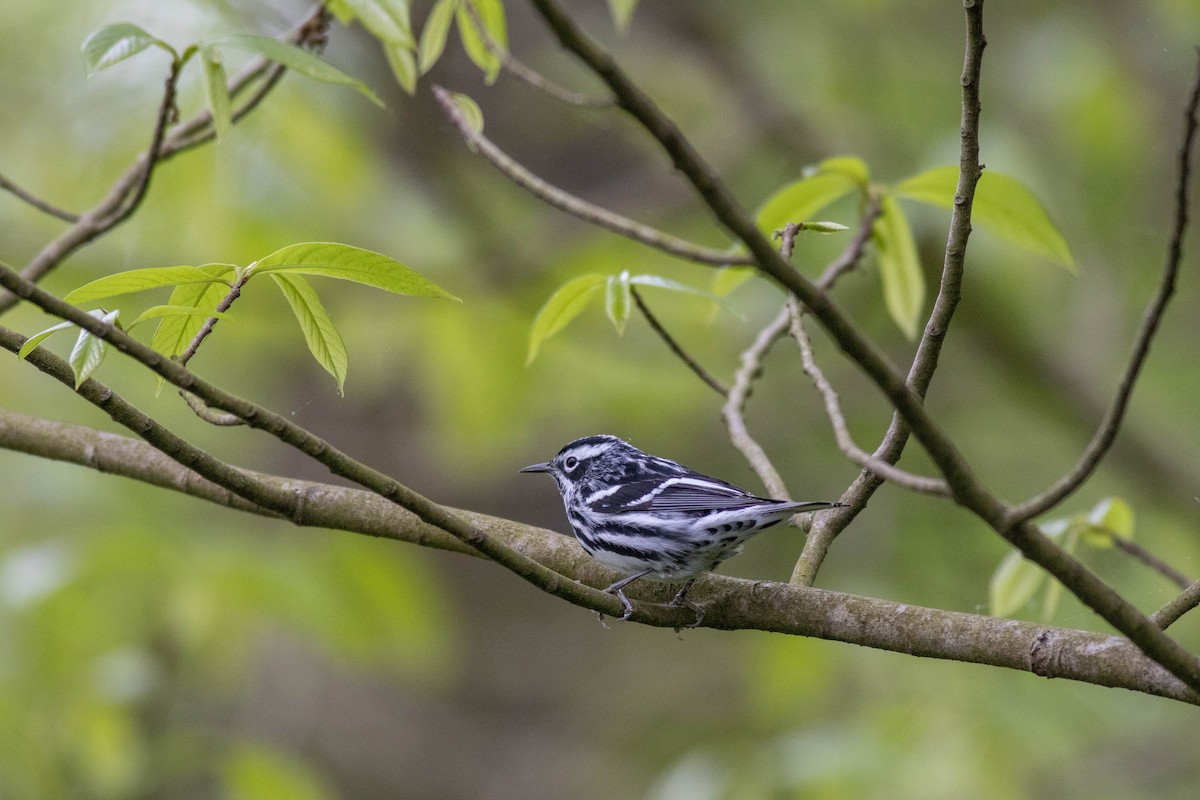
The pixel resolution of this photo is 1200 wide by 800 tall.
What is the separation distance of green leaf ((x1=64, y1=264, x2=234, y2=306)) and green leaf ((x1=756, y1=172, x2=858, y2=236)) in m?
1.30

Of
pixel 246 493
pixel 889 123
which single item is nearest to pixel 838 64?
pixel 889 123

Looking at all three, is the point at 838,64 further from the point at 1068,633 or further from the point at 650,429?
the point at 1068,633

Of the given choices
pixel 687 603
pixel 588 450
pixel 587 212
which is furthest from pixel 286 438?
pixel 588 450

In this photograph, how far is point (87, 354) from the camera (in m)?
1.78

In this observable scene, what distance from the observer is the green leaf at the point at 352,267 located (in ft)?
6.17

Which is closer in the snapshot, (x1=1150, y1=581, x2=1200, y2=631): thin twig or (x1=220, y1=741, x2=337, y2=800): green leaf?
(x1=1150, y1=581, x2=1200, y2=631): thin twig

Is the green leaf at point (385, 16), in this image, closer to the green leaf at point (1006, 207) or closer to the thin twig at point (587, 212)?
the thin twig at point (587, 212)

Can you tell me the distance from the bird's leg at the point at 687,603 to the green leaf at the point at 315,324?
1.04 metres

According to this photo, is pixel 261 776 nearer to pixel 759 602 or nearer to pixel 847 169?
pixel 759 602

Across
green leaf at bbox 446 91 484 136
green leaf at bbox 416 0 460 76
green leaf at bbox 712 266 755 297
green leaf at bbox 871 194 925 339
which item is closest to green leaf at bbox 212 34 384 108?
green leaf at bbox 446 91 484 136

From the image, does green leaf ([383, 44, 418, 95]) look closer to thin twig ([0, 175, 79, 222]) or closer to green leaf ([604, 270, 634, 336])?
green leaf ([604, 270, 634, 336])

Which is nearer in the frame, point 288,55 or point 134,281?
point 134,281

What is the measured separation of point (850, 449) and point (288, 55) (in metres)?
1.19

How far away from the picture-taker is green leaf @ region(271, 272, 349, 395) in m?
2.03
